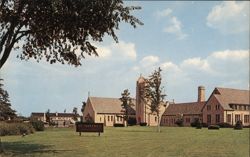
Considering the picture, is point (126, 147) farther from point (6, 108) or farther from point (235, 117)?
point (235, 117)

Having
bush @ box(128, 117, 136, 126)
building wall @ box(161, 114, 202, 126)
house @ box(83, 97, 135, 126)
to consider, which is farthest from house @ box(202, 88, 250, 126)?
house @ box(83, 97, 135, 126)

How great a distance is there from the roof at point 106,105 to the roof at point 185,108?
1373 cm

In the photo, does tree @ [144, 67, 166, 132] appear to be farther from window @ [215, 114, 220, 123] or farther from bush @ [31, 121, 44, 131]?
window @ [215, 114, 220, 123]

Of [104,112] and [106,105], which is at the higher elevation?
[106,105]

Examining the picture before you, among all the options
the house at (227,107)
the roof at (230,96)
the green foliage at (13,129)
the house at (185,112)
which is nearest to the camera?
→ the green foliage at (13,129)

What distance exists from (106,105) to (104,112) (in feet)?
12.2

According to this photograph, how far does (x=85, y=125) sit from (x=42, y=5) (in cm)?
2364

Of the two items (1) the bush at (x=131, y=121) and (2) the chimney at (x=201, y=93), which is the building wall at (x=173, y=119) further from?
(2) the chimney at (x=201, y=93)

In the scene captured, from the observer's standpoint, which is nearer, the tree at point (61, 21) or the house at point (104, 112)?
the tree at point (61, 21)

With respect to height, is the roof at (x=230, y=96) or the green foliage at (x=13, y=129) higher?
the roof at (x=230, y=96)

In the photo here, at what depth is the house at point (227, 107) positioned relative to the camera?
344 feet

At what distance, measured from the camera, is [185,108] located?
410ft

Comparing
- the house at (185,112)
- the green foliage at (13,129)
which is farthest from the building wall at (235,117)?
the green foliage at (13,129)

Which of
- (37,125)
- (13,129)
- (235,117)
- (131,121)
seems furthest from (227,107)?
(13,129)
